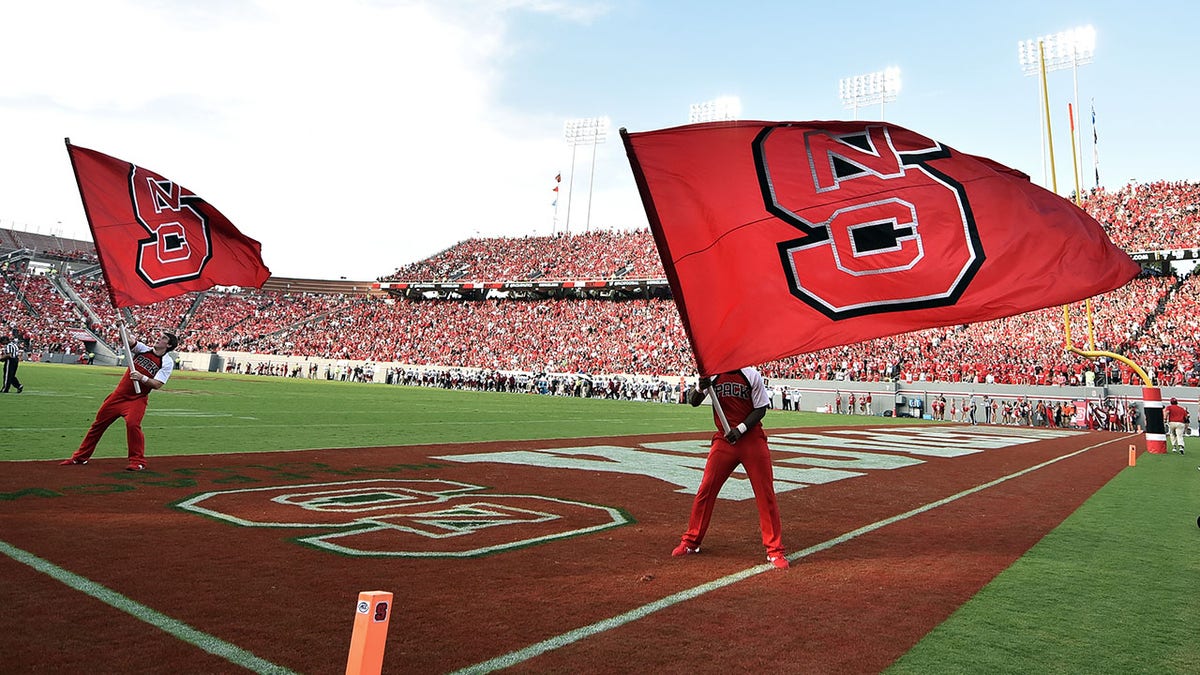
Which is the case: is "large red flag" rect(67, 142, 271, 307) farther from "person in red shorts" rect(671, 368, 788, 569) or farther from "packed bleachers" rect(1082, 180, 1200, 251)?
"packed bleachers" rect(1082, 180, 1200, 251)

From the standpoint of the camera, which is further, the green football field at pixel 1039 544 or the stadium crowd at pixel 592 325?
the stadium crowd at pixel 592 325

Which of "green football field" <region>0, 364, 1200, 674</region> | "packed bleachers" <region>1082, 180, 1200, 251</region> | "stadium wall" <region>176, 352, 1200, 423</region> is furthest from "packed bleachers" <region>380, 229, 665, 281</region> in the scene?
"green football field" <region>0, 364, 1200, 674</region>

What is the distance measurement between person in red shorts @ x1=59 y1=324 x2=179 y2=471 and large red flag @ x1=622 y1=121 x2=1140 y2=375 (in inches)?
265

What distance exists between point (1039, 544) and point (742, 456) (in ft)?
10.4

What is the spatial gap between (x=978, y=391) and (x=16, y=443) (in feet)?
117

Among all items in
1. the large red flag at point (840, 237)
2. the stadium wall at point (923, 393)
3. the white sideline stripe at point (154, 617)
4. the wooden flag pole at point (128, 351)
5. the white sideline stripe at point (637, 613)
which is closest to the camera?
the white sideline stripe at point (154, 617)

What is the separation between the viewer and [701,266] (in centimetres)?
514

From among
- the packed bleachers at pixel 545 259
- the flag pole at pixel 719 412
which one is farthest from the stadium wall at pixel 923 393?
the flag pole at pixel 719 412

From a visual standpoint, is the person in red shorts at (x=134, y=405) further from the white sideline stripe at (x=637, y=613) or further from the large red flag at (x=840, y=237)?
the white sideline stripe at (x=637, y=613)

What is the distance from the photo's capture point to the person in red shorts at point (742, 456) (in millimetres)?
5520

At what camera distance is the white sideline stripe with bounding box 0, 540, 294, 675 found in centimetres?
328

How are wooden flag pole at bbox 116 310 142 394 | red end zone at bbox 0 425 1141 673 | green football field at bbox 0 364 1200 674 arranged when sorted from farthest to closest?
wooden flag pole at bbox 116 310 142 394, green football field at bbox 0 364 1200 674, red end zone at bbox 0 425 1141 673

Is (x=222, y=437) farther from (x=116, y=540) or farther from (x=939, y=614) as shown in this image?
(x=939, y=614)

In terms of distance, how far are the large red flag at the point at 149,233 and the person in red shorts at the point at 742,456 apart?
6696 millimetres
